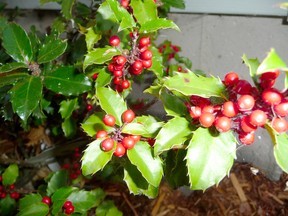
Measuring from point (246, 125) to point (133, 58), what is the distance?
41 centimetres

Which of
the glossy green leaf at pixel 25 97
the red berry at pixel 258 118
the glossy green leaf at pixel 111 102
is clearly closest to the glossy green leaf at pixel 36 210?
the glossy green leaf at pixel 25 97

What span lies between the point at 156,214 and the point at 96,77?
2.82 ft

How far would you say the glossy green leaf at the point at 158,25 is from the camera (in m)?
0.69

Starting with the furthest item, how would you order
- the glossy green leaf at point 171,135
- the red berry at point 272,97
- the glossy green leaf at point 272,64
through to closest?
the glossy green leaf at point 171,135 < the red berry at point 272,97 < the glossy green leaf at point 272,64

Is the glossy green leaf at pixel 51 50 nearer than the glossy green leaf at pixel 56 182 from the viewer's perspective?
Yes

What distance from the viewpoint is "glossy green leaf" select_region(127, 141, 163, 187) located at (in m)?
0.65

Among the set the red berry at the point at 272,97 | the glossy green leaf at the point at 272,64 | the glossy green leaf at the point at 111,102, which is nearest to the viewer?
the glossy green leaf at the point at 272,64

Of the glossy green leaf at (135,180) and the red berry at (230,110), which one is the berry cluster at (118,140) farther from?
the red berry at (230,110)

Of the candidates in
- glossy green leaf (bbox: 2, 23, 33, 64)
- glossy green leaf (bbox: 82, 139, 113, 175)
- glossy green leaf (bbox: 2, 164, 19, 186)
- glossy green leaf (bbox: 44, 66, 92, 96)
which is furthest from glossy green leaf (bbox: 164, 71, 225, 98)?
glossy green leaf (bbox: 2, 164, 19, 186)

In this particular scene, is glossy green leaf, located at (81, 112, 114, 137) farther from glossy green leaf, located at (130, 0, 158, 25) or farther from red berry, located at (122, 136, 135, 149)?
glossy green leaf, located at (130, 0, 158, 25)

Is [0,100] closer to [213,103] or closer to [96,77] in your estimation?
[96,77]

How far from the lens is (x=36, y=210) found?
1.03 m

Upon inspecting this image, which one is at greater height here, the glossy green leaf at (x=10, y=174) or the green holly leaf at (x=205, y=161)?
the green holly leaf at (x=205, y=161)

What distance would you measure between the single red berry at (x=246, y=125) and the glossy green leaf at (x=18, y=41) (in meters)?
0.68
